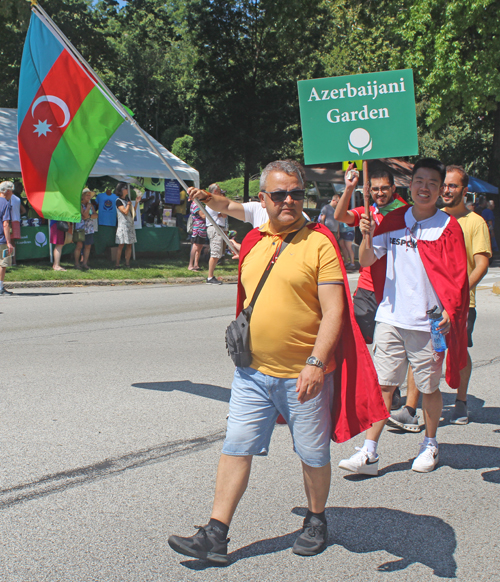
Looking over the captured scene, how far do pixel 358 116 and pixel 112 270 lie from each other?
1099 cm

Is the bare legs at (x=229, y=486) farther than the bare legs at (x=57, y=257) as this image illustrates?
No

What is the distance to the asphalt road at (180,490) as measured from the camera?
2.99 m

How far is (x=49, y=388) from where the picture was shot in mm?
5785

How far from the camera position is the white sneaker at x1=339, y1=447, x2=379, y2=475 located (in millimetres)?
4043

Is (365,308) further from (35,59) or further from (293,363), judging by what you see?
(35,59)

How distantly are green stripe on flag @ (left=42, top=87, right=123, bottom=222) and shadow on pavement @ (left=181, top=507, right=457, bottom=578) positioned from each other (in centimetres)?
371

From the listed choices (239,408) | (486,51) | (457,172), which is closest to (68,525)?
(239,408)

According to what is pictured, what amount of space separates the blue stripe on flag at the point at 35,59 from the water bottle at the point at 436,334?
4068 mm

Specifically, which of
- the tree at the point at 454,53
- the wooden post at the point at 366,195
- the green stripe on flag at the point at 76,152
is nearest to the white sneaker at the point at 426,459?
the wooden post at the point at 366,195

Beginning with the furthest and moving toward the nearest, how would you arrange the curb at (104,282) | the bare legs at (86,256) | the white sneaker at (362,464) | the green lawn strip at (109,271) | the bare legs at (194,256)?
the bare legs at (194,256) → the bare legs at (86,256) → the green lawn strip at (109,271) → the curb at (104,282) → the white sneaker at (362,464)

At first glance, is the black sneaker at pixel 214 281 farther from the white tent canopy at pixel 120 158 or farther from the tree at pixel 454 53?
the tree at pixel 454 53

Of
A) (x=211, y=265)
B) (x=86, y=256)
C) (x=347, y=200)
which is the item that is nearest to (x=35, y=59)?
(x=347, y=200)

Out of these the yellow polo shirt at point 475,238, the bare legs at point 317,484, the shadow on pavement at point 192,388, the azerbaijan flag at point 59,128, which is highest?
the azerbaijan flag at point 59,128

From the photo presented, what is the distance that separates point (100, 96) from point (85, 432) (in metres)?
3.03
